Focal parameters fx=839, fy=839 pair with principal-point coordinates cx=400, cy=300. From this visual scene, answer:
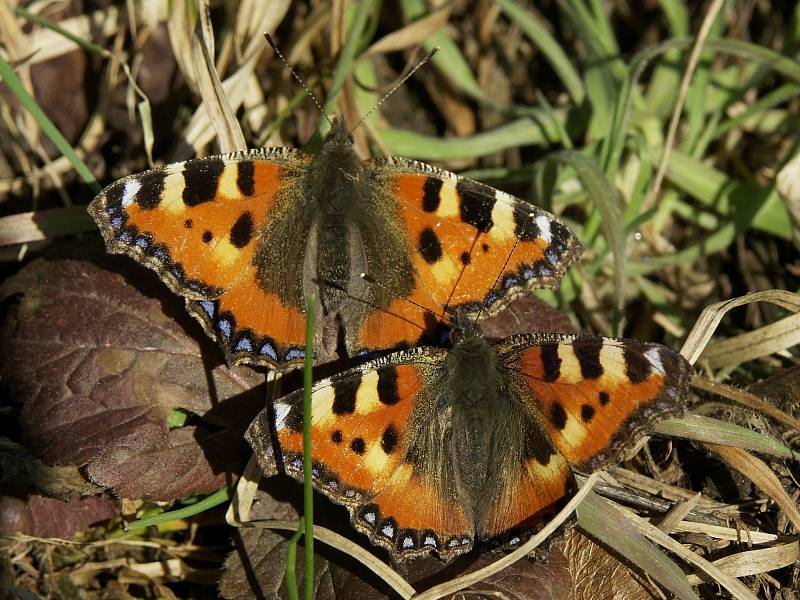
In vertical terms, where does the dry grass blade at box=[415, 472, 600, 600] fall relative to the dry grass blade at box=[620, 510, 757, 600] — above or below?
above

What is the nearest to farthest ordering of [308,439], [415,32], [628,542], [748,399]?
[308,439] < [628,542] < [748,399] < [415,32]

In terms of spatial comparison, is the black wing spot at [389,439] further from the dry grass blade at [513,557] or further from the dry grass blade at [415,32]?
the dry grass blade at [415,32]

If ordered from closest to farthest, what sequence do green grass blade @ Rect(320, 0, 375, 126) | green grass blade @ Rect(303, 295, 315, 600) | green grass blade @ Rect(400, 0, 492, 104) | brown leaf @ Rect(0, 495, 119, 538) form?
green grass blade @ Rect(303, 295, 315, 600) < brown leaf @ Rect(0, 495, 119, 538) < green grass blade @ Rect(320, 0, 375, 126) < green grass blade @ Rect(400, 0, 492, 104)

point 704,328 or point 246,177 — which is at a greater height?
point 246,177

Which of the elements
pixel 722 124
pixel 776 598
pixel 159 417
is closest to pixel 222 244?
pixel 159 417

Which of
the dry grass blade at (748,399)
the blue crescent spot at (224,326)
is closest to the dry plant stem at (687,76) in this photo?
the dry grass blade at (748,399)

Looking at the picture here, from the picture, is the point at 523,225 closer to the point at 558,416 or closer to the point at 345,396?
the point at 558,416

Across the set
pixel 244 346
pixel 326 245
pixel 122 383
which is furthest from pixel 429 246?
pixel 122 383

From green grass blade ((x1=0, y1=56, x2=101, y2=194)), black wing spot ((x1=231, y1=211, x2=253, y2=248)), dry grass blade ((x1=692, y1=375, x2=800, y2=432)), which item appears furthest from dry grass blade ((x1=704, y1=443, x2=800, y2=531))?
green grass blade ((x1=0, y1=56, x2=101, y2=194))

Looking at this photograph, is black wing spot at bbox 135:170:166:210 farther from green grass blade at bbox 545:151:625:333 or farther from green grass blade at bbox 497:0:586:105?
green grass blade at bbox 497:0:586:105
